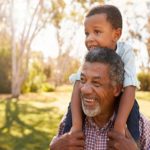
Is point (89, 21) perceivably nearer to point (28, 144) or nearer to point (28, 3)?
point (28, 144)

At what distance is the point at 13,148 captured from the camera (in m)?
9.27

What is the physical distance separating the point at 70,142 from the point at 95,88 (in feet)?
1.28

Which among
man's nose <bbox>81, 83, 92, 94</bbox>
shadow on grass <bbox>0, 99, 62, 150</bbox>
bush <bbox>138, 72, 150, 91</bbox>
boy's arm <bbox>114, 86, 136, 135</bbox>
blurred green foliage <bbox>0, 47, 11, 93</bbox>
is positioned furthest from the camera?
bush <bbox>138, 72, 150, 91</bbox>

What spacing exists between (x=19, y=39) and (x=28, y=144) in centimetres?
1303

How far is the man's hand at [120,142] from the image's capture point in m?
2.74

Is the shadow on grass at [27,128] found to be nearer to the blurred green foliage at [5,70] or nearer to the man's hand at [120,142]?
the blurred green foliage at [5,70]

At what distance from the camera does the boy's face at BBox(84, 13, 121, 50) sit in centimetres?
294

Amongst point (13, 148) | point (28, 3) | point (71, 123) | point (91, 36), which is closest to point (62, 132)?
point (71, 123)

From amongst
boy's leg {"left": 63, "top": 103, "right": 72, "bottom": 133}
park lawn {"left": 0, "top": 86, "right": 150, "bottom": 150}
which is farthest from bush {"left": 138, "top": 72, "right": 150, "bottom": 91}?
boy's leg {"left": 63, "top": 103, "right": 72, "bottom": 133}

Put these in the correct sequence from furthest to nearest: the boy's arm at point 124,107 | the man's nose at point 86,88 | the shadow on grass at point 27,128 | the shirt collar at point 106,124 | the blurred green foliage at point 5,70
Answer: the blurred green foliage at point 5,70, the shadow on grass at point 27,128, the shirt collar at point 106,124, the boy's arm at point 124,107, the man's nose at point 86,88

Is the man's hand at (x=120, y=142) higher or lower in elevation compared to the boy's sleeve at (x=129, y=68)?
lower

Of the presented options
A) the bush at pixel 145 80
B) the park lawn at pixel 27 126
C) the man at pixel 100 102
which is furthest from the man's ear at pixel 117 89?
the bush at pixel 145 80

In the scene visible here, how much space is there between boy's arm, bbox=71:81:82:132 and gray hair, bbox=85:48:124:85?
0.35 meters

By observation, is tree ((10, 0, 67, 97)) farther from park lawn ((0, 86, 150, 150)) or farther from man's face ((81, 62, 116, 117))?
man's face ((81, 62, 116, 117))
